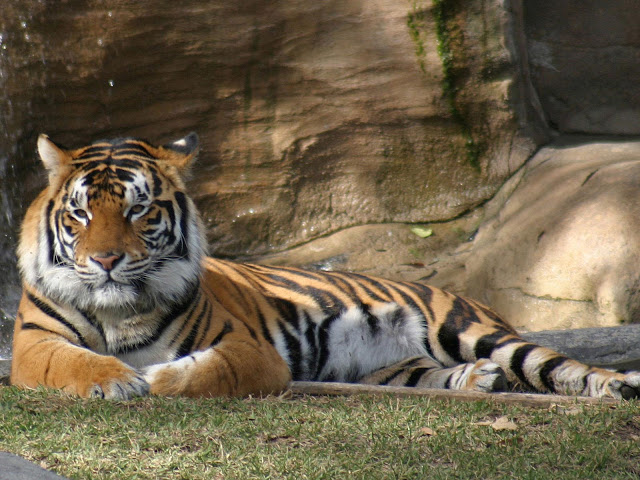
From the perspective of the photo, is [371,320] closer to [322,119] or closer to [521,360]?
[521,360]

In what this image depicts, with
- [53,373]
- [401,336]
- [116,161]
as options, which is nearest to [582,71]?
[401,336]

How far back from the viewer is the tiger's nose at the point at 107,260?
11.3 ft

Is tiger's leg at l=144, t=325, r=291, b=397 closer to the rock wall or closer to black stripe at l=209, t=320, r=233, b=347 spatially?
black stripe at l=209, t=320, r=233, b=347

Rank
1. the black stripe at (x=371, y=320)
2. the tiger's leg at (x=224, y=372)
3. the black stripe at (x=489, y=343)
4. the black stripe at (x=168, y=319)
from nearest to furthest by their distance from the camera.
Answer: the tiger's leg at (x=224, y=372), the black stripe at (x=168, y=319), the black stripe at (x=489, y=343), the black stripe at (x=371, y=320)

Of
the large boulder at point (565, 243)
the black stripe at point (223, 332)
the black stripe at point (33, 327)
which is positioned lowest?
the large boulder at point (565, 243)

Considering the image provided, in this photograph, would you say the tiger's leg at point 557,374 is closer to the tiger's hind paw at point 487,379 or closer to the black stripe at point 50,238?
the tiger's hind paw at point 487,379

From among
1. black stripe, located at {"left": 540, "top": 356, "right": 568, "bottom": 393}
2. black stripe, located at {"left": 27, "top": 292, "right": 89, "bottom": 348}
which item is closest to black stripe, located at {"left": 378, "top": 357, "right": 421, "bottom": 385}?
black stripe, located at {"left": 540, "top": 356, "right": 568, "bottom": 393}

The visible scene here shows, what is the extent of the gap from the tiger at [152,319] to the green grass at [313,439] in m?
0.22

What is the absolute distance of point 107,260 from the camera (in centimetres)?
345

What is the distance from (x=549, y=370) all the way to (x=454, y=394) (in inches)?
25.4

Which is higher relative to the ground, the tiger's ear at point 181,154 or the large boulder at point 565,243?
the tiger's ear at point 181,154

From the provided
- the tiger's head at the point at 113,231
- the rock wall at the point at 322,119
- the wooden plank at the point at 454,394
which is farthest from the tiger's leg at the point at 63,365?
the rock wall at the point at 322,119

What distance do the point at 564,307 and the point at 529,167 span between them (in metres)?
1.53

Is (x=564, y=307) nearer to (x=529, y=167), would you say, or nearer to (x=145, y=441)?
(x=529, y=167)
